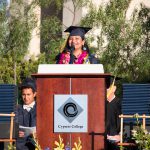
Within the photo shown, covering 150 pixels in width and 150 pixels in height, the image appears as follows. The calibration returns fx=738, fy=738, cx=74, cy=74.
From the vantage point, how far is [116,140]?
8.62 m

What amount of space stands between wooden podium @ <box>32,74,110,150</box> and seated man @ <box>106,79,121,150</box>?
1.13 meters

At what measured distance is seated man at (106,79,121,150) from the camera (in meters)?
8.73

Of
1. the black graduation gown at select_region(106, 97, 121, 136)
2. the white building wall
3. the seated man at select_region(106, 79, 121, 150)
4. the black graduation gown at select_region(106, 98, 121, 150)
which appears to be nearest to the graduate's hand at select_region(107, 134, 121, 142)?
the seated man at select_region(106, 79, 121, 150)

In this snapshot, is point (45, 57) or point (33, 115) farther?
point (45, 57)

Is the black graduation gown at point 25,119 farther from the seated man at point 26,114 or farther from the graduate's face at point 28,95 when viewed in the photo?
the graduate's face at point 28,95

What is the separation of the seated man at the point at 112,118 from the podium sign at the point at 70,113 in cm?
124

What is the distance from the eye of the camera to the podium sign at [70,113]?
7492 mm

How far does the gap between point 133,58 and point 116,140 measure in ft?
24.5

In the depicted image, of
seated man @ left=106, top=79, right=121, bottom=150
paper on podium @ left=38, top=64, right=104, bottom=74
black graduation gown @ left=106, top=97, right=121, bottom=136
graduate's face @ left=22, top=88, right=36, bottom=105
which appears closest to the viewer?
paper on podium @ left=38, top=64, right=104, bottom=74

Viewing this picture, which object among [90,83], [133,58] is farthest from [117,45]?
[90,83]

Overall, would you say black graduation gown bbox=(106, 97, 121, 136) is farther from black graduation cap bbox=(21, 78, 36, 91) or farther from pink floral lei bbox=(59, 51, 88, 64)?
black graduation cap bbox=(21, 78, 36, 91)

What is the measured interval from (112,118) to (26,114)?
1.20 m

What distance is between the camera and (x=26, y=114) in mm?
8898

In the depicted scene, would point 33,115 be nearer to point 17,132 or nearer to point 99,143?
point 17,132
